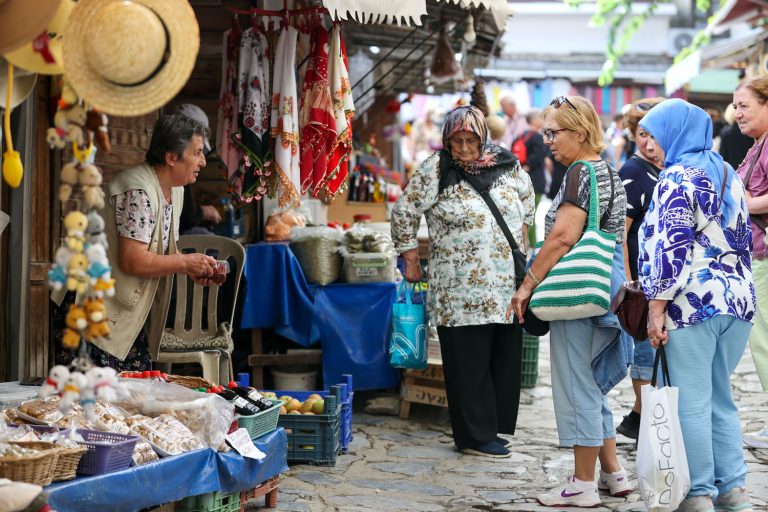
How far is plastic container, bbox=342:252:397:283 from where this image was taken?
6918 mm

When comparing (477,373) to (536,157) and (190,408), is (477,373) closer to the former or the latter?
(190,408)

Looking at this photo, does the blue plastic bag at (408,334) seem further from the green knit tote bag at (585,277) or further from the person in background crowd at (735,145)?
the person in background crowd at (735,145)

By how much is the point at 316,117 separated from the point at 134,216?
1.62 meters

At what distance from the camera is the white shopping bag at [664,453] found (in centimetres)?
418

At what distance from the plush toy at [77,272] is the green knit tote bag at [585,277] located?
244 cm

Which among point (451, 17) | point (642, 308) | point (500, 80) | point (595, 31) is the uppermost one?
point (595, 31)

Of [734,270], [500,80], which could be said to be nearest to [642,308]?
[734,270]

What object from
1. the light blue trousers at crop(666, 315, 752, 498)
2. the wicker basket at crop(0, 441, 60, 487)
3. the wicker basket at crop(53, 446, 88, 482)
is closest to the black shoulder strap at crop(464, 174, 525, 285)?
the light blue trousers at crop(666, 315, 752, 498)

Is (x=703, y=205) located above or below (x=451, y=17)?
below

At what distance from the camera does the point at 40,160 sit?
5.57 metres

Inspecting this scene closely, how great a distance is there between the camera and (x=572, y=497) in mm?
4820

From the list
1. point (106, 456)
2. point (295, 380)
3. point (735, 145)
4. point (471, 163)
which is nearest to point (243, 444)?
point (106, 456)

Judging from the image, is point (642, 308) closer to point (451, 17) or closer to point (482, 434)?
point (482, 434)

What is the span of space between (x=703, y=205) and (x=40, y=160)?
3.53 metres
